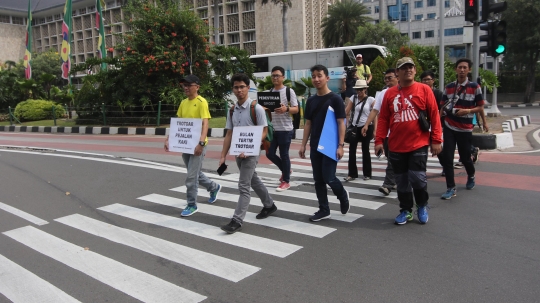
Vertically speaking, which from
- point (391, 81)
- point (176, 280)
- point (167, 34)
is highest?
point (167, 34)

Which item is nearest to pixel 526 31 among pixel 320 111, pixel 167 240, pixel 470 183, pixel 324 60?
pixel 324 60

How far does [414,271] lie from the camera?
3881 mm

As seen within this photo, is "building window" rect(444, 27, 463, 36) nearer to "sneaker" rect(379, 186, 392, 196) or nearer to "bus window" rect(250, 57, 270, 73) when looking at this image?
"bus window" rect(250, 57, 270, 73)

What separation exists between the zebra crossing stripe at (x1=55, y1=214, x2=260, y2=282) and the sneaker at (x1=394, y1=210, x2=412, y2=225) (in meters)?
1.95

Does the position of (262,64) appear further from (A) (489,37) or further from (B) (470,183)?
(B) (470,183)

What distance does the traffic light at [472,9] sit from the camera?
416 inches

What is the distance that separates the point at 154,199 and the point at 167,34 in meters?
14.5

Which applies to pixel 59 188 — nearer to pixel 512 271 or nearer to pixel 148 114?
pixel 512 271

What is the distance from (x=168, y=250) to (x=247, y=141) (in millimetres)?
1491

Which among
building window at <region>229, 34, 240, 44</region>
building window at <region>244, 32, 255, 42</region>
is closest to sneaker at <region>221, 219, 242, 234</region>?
building window at <region>244, 32, 255, 42</region>

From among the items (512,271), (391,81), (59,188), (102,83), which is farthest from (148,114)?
(512,271)

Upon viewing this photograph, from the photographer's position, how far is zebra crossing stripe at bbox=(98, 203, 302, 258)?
15.0 feet

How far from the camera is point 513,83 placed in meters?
38.8

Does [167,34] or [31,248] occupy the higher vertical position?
[167,34]
